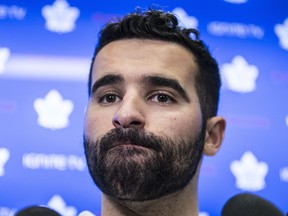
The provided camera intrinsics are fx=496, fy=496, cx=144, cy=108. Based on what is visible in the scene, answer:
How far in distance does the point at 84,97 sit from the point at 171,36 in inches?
17.7

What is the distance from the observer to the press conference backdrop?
1394mm

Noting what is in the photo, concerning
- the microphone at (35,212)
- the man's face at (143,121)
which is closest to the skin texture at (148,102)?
the man's face at (143,121)

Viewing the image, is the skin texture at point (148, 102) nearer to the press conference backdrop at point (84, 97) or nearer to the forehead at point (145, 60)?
the forehead at point (145, 60)

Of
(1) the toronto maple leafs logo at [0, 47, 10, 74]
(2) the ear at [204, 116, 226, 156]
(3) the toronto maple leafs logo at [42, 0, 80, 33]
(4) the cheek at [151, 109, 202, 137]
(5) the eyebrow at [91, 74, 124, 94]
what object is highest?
(3) the toronto maple leafs logo at [42, 0, 80, 33]

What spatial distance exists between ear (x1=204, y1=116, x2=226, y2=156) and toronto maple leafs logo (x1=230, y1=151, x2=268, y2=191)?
1.10 ft

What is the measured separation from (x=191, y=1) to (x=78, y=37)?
0.37 meters

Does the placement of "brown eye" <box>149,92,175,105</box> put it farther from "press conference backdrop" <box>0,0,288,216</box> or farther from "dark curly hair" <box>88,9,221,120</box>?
"press conference backdrop" <box>0,0,288,216</box>

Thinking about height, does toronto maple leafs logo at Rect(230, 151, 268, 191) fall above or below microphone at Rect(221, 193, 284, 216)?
above

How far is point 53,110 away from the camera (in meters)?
1.44

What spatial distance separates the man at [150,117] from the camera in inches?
37.1

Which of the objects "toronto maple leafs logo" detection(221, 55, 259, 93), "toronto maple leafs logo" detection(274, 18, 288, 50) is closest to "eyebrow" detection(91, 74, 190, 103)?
"toronto maple leafs logo" detection(221, 55, 259, 93)

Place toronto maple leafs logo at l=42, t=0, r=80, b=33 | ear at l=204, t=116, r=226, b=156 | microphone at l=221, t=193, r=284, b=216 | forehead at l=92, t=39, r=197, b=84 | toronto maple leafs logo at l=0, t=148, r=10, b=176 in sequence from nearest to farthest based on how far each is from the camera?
microphone at l=221, t=193, r=284, b=216 < forehead at l=92, t=39, r=197, b=84 < ear at l=204, t=116, r=226, b=156 < toronto maple leafs logo at l=0, t=148, r=10, b=176 < toronto maple leafs logo at l=42, t=0, r=80, b=33

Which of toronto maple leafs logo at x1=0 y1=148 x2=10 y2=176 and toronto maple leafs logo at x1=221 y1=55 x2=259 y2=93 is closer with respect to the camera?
toronto maple leafs logo at x1=0 y1=148 x2=10 y2=176

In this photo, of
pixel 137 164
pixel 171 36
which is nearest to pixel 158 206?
pixel 137 164
